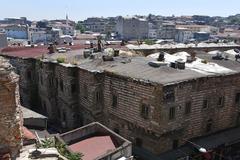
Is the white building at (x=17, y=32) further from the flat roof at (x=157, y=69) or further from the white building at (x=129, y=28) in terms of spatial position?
the flat roof at (x=157, y=69)

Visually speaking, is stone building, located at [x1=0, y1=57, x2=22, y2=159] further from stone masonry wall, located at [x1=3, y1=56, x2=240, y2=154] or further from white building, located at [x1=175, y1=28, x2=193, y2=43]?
white building, located at [x1=175, y1=28, x2=193, y2=43]

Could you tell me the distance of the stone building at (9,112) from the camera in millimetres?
14922

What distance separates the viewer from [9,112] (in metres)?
15.1

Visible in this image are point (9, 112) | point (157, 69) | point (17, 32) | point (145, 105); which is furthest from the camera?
point (17, 32)

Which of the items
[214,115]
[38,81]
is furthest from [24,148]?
[38,81]

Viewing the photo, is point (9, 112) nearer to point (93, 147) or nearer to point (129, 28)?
point (93, 147)

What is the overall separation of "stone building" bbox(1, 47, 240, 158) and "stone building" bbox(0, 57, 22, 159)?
1588 cm

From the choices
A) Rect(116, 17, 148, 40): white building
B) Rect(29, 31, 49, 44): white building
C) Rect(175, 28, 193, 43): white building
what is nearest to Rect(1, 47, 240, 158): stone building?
Rect(29, 31, 49, 44): white building

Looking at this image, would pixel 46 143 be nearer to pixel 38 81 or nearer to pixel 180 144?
pixel 180 144

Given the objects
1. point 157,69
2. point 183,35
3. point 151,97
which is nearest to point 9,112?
point 151,97

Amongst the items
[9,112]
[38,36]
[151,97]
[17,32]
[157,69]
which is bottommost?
[38,36]

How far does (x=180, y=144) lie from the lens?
3266cm

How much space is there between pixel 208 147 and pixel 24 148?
2034 centimetres

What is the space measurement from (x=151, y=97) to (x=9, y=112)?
55.3 feet
